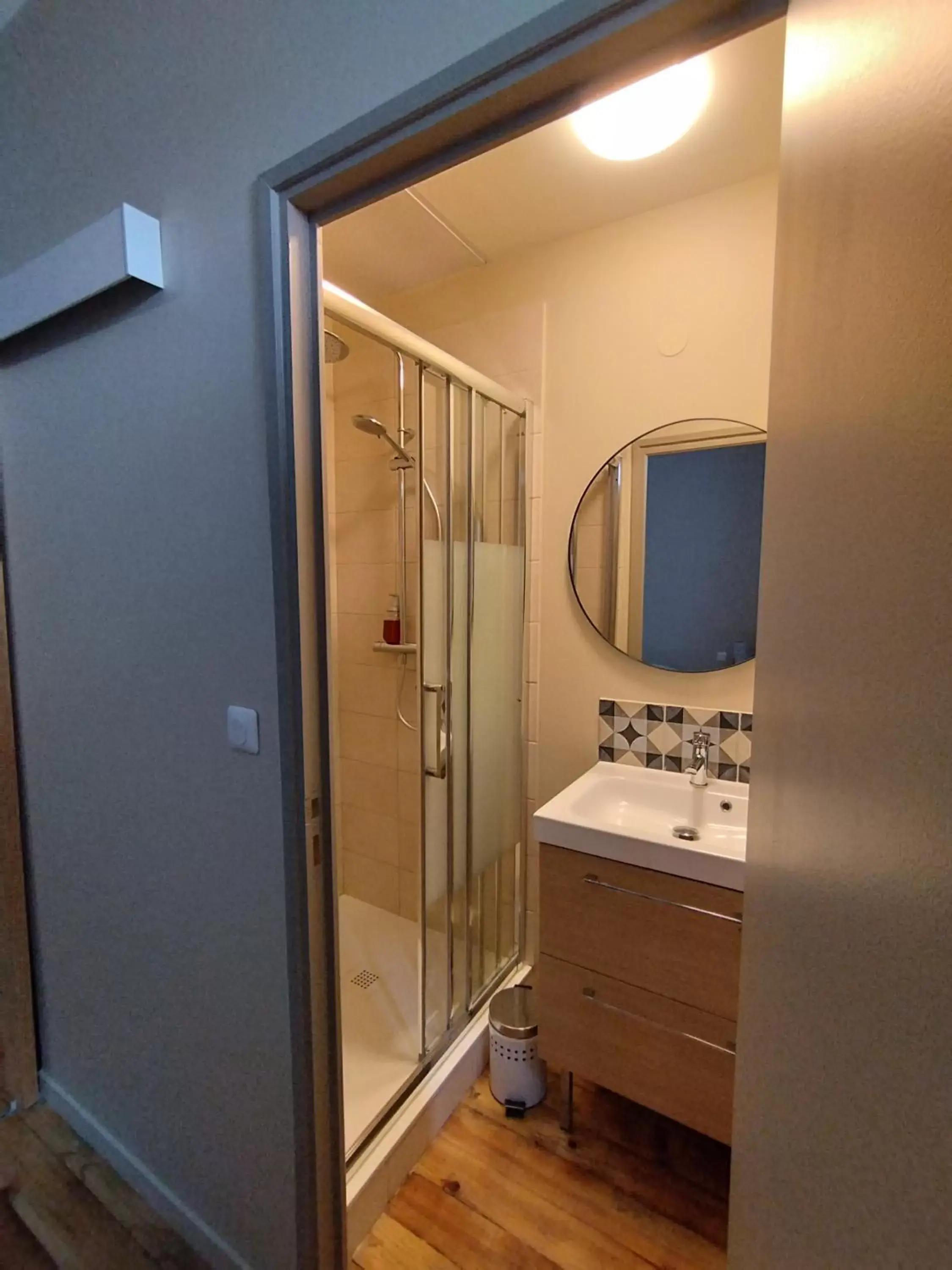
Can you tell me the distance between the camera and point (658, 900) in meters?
1.27

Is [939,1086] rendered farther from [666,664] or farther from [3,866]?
[3,866]

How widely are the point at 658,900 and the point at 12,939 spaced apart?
1657 millimetres

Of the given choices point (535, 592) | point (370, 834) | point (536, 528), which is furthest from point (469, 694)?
point (370, 834)

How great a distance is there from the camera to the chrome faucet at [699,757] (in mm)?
1522

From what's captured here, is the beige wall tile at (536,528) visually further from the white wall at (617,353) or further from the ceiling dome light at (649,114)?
the ceiling dome light at (649,114)

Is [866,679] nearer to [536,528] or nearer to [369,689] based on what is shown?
[536,528]

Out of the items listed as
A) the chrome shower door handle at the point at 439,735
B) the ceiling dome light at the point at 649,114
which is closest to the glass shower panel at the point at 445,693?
the chrome shower door handle at the point at 439,735

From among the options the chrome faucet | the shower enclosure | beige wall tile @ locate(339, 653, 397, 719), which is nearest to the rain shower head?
the shower enclosure

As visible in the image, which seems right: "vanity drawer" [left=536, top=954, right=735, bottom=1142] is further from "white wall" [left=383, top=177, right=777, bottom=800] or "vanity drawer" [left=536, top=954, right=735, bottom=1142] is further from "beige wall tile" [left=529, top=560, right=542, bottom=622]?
"beige wall tile" [left=529, top=560, right=542, bottom=622]

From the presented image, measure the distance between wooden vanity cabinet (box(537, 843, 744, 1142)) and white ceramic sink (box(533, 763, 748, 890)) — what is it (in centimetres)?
3

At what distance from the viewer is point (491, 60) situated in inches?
25.7

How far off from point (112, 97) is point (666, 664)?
1721 mm

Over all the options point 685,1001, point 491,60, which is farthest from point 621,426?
point 685,1001

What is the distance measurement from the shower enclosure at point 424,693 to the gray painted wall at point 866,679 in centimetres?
77
